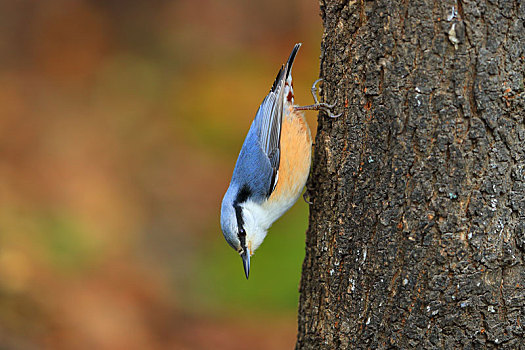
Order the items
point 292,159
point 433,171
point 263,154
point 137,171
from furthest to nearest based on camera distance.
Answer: point 137,171 < point 263,154 < point 292,159 < point 433,171

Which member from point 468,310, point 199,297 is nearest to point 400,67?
point 468,310

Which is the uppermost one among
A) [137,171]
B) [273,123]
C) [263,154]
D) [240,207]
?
[137,171]

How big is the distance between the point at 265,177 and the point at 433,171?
54.5 inches

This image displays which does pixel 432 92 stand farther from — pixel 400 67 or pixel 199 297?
pixel 199 297

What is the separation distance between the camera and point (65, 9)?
7914 mm

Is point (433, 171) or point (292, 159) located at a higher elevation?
point (292, 159)

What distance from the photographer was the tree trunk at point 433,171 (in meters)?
1.96

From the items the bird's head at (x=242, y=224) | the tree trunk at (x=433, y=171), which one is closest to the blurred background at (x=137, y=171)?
the bird's head at (x=242, y=224)

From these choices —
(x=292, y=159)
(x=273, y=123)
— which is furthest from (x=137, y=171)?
(x=292, y=159)

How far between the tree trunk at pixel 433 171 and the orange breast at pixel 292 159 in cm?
80

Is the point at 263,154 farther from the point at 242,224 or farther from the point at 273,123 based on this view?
the point at 242,224

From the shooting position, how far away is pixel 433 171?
205cm

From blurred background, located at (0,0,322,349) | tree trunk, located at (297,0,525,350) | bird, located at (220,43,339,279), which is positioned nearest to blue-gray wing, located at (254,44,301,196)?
bird, located at (220,43,339,279)

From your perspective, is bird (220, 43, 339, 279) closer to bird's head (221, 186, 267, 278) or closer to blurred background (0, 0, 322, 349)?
bird's head (221, 186, 267, 278)
